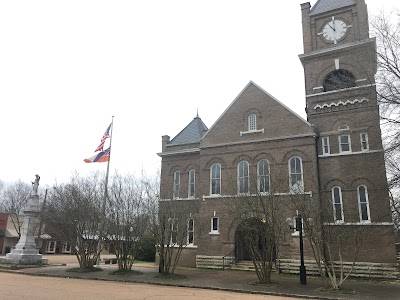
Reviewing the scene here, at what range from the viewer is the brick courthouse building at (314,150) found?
76.1ft

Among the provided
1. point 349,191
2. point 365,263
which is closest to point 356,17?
point 349,191

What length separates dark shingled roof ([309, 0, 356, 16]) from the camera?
91.8 feet

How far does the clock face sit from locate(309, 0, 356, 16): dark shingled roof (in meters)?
1.24

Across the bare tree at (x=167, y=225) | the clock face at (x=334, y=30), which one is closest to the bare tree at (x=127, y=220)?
the bare tree at (x=167, y=225)

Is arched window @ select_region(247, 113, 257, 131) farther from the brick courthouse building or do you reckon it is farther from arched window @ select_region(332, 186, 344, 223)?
arched window @ select_region(332, 186, 344, 223)

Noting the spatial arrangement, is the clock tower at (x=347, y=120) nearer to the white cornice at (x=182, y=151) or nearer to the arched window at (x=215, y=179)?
the arched window at (x=215, y=179)

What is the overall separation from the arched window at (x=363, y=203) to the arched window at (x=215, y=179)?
10.5 m

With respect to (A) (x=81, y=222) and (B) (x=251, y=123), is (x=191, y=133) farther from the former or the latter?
(A) (x=81, y=222)

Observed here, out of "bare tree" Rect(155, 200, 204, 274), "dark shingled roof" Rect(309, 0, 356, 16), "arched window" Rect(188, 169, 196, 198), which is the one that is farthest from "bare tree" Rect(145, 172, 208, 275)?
"dark shingled roof" Rect(309, 0, 356, 16)

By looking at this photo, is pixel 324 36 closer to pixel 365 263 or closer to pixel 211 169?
pixel 211 169

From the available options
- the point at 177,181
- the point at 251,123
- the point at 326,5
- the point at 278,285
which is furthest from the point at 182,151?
the point at 326,5

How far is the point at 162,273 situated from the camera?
70.9 feet

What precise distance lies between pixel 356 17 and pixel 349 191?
46.4 ft

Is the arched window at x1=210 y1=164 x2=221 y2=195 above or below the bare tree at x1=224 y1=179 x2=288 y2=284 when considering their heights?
above
